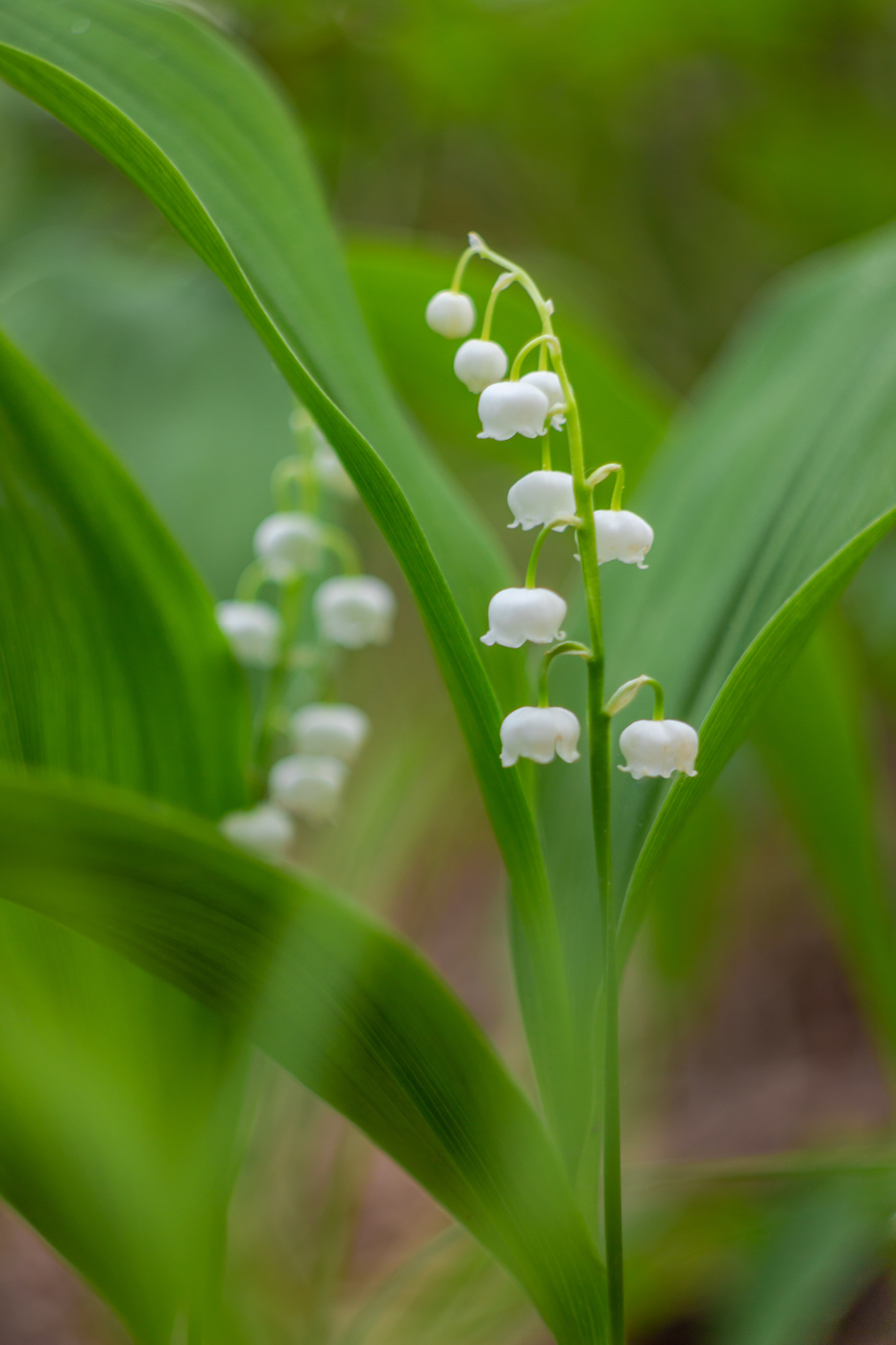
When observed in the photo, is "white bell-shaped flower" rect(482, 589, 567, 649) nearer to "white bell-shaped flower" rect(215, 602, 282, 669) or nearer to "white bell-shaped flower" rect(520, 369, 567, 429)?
"white bell-shaped flower" rect(520, 369, 567, 429)

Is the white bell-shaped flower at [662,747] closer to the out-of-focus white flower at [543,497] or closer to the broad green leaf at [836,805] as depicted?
the out-of-focus white flower at [543,497]

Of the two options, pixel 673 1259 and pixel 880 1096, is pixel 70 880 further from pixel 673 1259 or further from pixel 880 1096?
pixel 880 1096

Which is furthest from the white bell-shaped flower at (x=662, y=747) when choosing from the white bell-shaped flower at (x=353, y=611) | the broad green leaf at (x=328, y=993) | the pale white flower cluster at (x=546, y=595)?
the white bell-shaped flower at (x=353, y=611)

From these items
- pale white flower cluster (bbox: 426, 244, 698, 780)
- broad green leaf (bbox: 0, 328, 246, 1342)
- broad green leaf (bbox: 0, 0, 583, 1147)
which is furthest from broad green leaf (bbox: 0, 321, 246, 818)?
pale white flower cluster (bbox: 426, 244, 698, 780)

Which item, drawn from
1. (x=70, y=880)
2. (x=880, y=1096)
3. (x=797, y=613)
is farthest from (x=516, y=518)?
(x=880, y=1096)

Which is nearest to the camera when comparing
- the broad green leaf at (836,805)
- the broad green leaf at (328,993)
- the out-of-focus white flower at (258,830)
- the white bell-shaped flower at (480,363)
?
the broad green leaf at (328,993)

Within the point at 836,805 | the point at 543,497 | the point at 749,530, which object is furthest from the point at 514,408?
the point at 836,805

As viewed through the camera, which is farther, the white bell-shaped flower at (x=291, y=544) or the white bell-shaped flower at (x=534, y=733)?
the white bell-shaped flower at (x=291, y=544)
